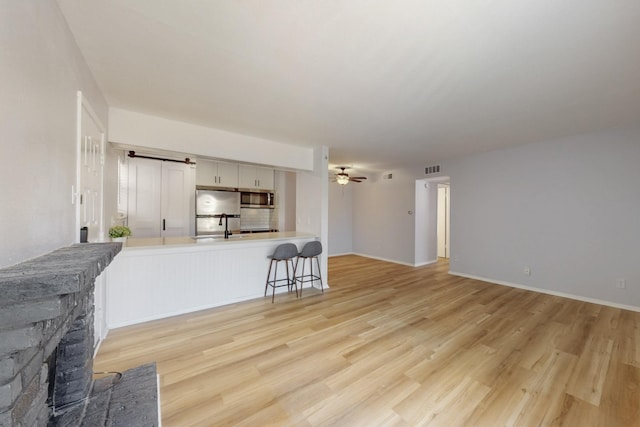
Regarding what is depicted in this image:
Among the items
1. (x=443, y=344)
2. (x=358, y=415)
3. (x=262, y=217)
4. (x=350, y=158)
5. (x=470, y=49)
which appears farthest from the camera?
(x=262, y=217)

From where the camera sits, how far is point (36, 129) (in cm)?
114

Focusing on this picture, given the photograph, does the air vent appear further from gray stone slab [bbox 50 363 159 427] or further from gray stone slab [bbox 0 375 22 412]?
gray stone slab [bbox 0 375 22 412]

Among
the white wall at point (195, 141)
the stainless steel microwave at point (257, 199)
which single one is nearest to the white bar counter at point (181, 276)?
the white wall at point (195, 141)

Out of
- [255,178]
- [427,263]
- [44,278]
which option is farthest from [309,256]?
[427,263]

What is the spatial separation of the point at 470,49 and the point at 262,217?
195 inches

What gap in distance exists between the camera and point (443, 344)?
2498 mm

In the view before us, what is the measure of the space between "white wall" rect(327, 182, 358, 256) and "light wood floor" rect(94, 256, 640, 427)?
3.85 metres

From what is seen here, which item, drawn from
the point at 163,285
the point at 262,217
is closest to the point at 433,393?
the point at 163,285

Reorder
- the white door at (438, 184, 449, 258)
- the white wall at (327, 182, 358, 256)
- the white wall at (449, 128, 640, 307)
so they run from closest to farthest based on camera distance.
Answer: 1. the white wall at (449, 128, 640, 307)
2. the white door at (438, 184, 449, 258)
3. the white wall at (327, 182, 358, 256)

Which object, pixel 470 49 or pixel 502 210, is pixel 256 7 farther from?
pixel 502 210

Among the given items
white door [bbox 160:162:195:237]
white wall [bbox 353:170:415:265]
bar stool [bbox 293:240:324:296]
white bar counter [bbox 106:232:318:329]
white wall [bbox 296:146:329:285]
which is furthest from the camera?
white wall [bbox 353:170:415:265]

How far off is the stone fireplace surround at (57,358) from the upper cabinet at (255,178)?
4.00 m

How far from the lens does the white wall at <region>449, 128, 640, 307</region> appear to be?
11.2 feet

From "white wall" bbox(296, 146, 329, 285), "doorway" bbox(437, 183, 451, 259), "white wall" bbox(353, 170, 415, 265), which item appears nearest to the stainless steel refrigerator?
"white wall" bbox(296, 146, 329, 285)
